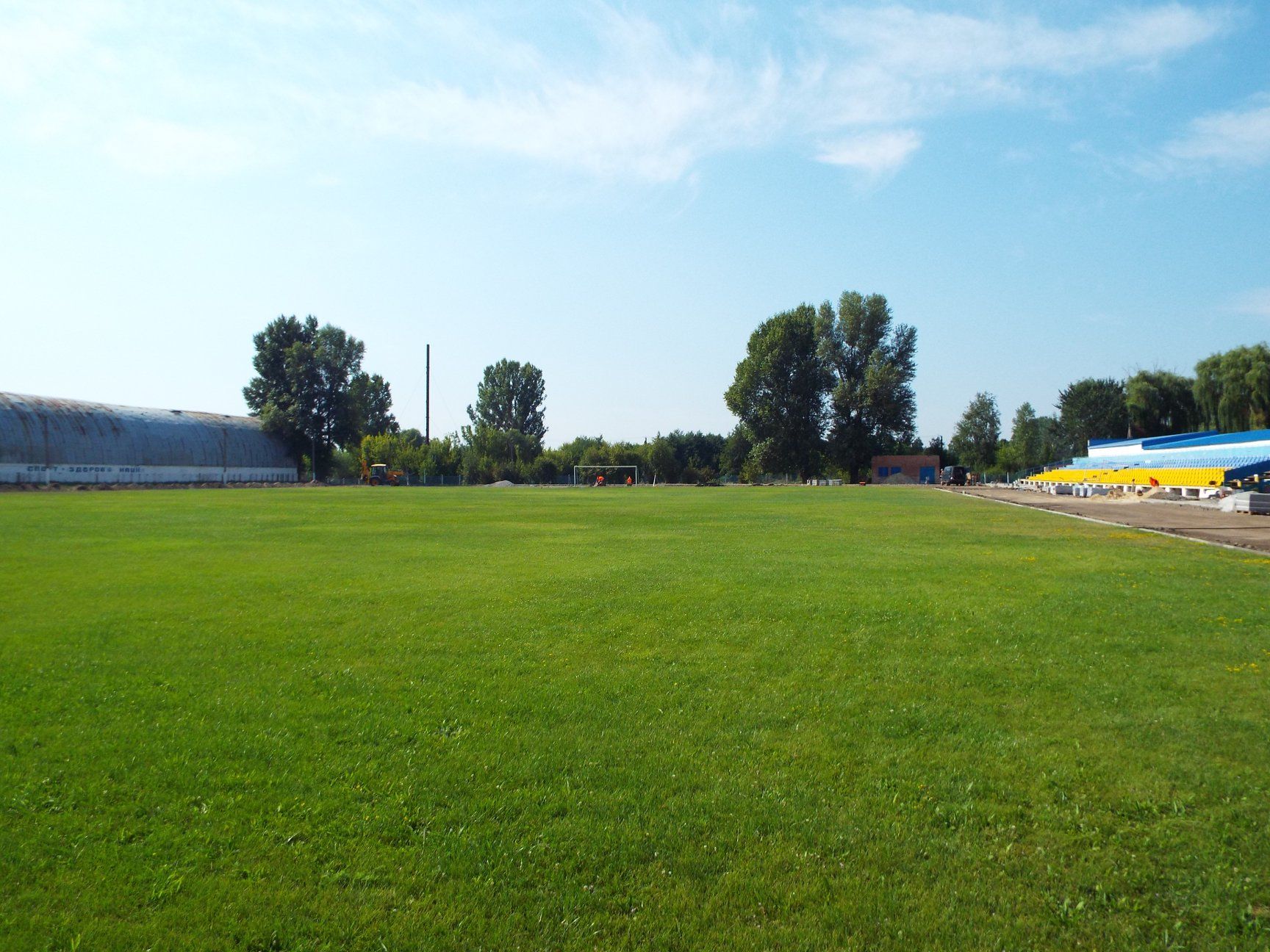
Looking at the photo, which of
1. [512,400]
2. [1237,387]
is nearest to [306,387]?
[512,400]

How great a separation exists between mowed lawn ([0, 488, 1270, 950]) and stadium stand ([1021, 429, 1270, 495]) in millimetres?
38067

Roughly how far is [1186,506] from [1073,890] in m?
40.1

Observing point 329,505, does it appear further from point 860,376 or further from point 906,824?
point 860,376

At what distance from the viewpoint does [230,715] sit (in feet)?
19.7

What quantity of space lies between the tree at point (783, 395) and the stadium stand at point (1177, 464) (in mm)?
24285

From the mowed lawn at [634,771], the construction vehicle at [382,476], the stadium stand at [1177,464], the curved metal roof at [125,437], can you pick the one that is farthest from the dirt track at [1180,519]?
the curved metal roof at [125,437]

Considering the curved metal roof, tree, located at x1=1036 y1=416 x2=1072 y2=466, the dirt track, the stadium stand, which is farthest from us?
tree, located at x1=1036 y1=416 x2=1072 y2=466

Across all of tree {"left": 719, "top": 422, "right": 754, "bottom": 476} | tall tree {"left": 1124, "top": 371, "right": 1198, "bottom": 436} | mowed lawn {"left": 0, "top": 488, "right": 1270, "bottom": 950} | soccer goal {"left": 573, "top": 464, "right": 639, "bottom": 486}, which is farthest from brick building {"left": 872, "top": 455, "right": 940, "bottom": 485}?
mowed lawn {"left": 0, "top": 488, "right": 1270, "bottom": 950}

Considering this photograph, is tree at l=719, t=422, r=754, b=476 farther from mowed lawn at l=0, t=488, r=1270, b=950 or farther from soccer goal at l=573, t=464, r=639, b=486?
mowed lawn at l=0, t=488, r=1270, b=950

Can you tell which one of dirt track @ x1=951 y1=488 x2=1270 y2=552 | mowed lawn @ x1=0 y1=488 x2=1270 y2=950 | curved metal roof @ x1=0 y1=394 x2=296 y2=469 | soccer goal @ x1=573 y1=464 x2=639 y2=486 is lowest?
mowed lawn @ x1=0 y1=488 x2=1270 y2=950

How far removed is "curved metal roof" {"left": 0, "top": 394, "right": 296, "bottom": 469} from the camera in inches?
2510

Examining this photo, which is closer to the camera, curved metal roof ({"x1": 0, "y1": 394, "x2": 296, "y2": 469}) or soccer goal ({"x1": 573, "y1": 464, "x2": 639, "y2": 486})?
curved metal roof ({"x1": 0, "y1": 394, "x2": 296, "y2": 469})

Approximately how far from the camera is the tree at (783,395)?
3605 inches

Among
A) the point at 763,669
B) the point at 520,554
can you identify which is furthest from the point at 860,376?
the point at 763,669
